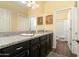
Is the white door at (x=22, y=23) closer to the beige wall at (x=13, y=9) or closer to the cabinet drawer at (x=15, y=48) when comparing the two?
the beige wall at (x=13, y=9)

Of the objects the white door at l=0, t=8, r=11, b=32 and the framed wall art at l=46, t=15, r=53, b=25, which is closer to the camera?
the white door at l=0, t=8, r=11, b=32

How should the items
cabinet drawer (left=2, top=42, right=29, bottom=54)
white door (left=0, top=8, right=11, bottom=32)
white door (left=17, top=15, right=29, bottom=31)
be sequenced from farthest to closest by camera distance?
1. white door (left=17, top=15, right=29, bottom=31)
2. white door (left=0, top=8, right=11, bottom=32)
3. cabinet drawer (left=2, top=42, right=29, bottom=54)

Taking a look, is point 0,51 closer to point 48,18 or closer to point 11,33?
point 11,33

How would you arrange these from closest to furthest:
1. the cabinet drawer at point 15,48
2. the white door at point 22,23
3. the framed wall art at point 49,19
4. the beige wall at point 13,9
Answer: the cabinet drawer at point 15,48, the beige wall at point 13,9, the white door at point 22,23, the framed wall art at point 49,19

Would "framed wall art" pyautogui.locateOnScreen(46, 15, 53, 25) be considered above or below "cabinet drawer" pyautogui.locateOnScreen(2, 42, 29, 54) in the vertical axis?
above

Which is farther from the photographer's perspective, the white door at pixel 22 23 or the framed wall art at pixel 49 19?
the framed wall art at pixel 49 19

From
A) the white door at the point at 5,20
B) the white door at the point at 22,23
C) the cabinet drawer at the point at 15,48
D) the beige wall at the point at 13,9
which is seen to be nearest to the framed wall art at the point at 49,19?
the white door at the point at 22,23

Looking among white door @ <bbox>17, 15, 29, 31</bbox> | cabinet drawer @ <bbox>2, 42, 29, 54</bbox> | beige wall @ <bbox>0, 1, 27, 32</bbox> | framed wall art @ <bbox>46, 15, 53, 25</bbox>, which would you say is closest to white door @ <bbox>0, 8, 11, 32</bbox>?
beige wall @ <bbox>0, 1, 27, 32</bbox>

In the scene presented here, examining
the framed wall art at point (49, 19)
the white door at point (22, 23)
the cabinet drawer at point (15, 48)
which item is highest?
the framed wall art at point (49, 19)

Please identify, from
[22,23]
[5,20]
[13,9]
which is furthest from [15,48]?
[22,23]

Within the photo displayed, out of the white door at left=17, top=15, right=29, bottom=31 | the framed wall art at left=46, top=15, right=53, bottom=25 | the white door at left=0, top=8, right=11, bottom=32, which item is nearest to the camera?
the white door at left=0, top=8, right=11, bottom=32

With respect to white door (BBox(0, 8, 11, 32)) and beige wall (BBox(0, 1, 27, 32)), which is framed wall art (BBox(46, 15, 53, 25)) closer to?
beige wall (BBox(0, 1, 27, 32))

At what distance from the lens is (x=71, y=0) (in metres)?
4.41

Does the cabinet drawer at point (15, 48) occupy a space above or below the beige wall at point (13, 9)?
below
